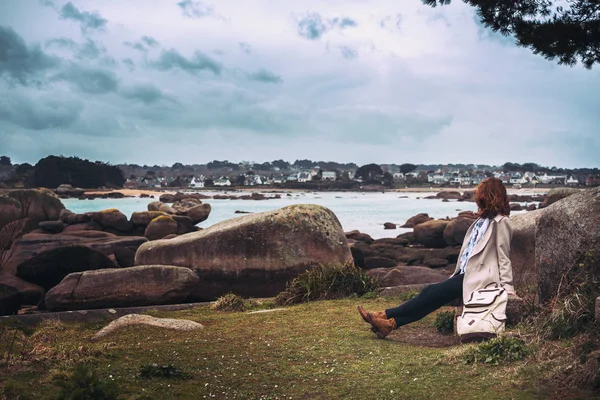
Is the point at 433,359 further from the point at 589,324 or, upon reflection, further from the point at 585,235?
the point at 585,235

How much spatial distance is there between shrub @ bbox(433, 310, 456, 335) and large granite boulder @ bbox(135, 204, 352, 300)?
21.0ft

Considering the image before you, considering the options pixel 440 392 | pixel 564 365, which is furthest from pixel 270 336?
pixel 564 365

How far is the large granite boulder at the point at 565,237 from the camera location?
27.7ft

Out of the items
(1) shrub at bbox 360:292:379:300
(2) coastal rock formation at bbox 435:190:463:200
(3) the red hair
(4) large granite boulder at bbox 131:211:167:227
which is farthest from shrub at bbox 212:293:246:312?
(2) coastal rock formation at bbox 435:190:463:200

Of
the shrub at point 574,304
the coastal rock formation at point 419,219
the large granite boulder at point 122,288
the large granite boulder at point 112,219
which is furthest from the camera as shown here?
the coastal rock formation at point 419,219

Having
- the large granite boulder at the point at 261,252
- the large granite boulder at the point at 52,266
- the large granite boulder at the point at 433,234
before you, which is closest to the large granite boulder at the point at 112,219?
the large granite boulder at the point at 433,234

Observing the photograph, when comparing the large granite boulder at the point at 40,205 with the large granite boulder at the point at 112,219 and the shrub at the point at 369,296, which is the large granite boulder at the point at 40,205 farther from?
the shrub at the point at 369,296

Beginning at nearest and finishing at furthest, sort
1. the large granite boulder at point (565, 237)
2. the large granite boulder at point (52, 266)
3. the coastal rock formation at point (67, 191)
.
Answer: the large granite boulder at point (565, 237)
the large granite boulder at point (52, 266)
the coastal rock formation at point (67, 191)

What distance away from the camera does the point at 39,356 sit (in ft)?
25.1

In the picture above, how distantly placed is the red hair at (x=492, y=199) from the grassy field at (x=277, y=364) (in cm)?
175

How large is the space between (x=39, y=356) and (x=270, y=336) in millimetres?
3136

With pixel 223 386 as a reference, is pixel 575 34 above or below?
above

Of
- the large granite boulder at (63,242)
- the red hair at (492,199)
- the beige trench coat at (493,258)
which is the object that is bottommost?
the large granite boulder at (63,242)

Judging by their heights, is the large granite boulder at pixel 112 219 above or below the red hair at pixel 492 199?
below
